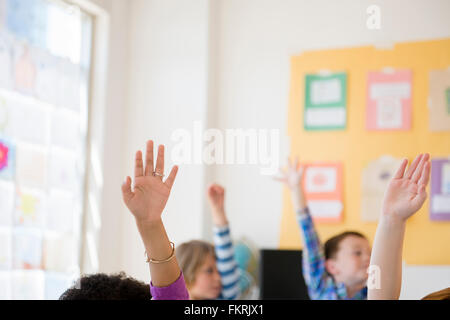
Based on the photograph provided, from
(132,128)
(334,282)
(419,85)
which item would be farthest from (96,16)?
(334,282)

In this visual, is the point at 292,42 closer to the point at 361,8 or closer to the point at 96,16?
the point at 96,16

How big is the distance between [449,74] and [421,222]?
50 centimetres

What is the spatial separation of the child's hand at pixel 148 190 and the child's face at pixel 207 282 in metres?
1.12

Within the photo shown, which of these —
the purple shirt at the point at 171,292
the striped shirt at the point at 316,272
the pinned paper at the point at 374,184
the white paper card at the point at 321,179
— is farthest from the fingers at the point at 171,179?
the white paper card at the point at 321,179

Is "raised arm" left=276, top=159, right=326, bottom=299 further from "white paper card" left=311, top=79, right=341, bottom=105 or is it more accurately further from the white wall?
"white paper card" left=311, top=79, right=341, bottom=105

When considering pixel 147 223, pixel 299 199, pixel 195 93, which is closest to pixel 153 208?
pixel 147 223

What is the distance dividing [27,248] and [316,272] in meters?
1.11

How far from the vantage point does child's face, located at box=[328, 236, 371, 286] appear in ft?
5.31

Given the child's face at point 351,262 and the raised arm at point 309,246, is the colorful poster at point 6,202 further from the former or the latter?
the child's face at point 351,262

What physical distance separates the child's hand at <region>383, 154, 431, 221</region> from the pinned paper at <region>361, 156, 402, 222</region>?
1570 millimetres

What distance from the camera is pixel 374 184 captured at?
2342mm

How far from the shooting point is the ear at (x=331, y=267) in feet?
5.61

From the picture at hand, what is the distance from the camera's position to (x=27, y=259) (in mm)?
2176

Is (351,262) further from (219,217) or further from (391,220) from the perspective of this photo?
(391,220)
